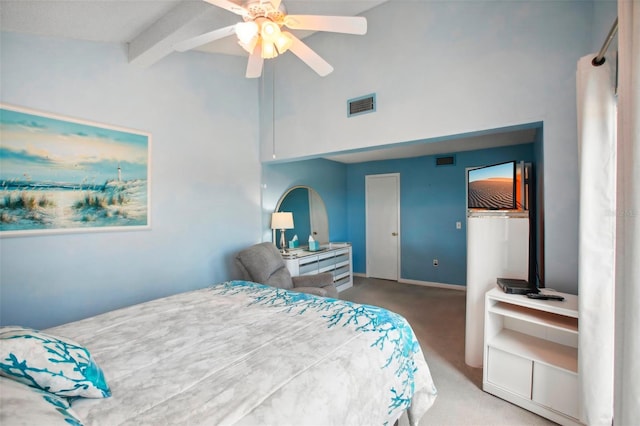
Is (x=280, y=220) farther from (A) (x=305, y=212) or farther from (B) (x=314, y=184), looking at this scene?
(B) (x=314, y=184)

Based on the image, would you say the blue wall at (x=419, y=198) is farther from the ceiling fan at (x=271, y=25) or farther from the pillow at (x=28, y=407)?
the pillow at (x=28, y=407)

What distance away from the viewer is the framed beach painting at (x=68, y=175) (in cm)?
212

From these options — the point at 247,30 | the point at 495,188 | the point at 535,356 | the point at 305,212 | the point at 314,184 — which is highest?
the point at 247,30

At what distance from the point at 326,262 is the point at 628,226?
3.82m

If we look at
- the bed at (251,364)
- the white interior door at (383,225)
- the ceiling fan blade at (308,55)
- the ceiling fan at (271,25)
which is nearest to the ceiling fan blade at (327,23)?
the ceiling fan at (271,25)

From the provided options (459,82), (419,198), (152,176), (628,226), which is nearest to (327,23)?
(459,82)

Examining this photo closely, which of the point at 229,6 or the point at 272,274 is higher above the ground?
the point at 229,6

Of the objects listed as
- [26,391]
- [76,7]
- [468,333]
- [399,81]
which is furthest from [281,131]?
[26,391]

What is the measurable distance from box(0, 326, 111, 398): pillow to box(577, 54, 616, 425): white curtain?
2.31 m

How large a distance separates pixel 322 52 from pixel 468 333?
3.28 m

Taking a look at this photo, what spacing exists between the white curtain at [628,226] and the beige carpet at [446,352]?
45.7 inches

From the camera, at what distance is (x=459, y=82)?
2512 millimetres

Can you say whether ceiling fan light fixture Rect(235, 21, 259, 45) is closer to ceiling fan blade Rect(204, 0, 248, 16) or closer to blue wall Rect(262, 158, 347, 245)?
ceiling fan blade Rect(204, 0, 248, 16)

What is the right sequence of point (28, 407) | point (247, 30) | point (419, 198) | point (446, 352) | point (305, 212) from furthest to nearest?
point (419, 198), point (305, 212), point (446, 352), point (247, 30), point (28, 407)
